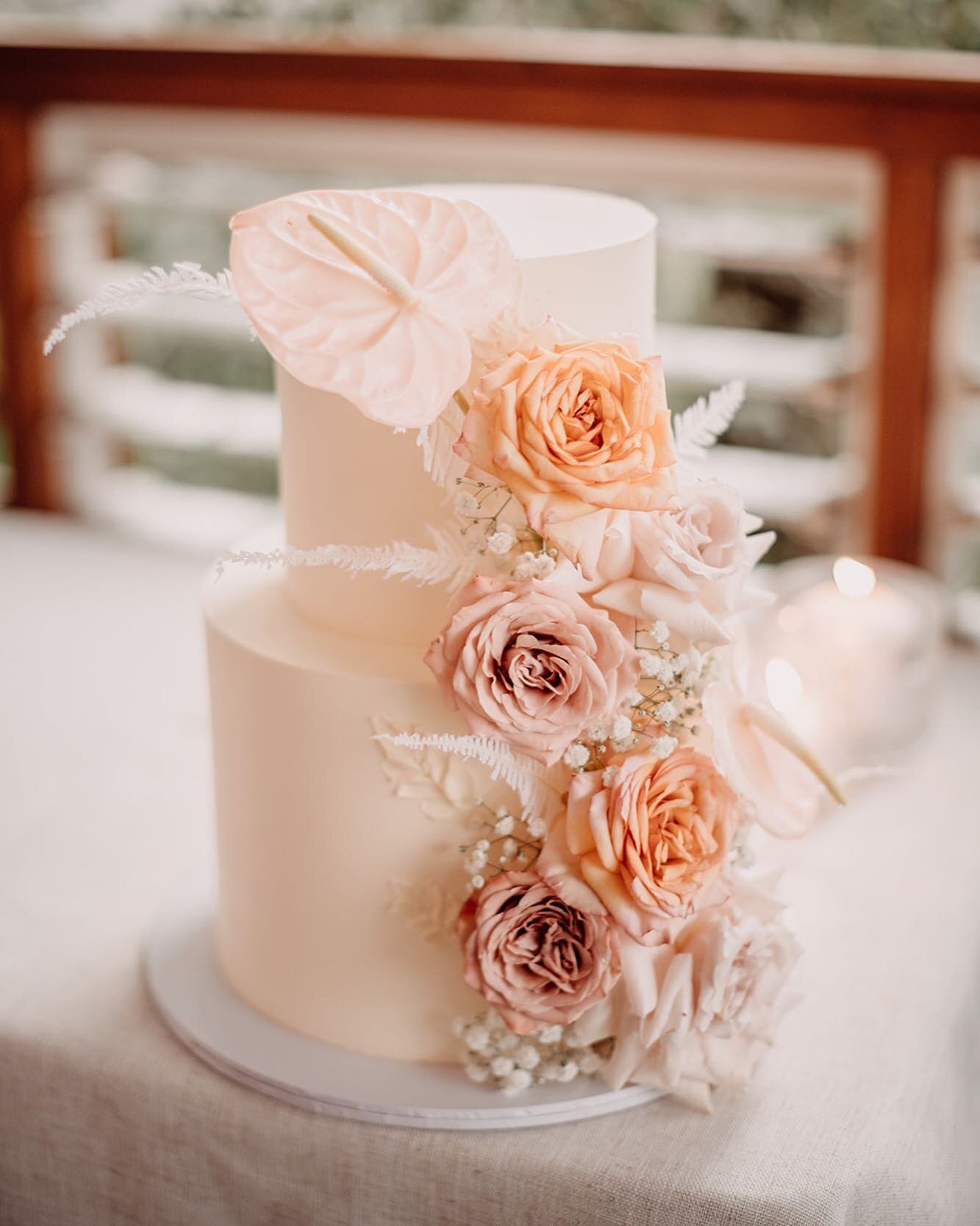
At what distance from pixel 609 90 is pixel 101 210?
2.93ft

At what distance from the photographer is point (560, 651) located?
31.3 inches

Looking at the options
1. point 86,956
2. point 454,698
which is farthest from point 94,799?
point 454,698

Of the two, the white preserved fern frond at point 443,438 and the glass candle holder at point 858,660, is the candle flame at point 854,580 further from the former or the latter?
the white preserved fern frond at point 443,438

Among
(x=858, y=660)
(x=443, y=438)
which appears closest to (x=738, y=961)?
(x=443, y=438)

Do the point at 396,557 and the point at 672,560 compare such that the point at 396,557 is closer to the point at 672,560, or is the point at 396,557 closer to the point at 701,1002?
the point at 672,560

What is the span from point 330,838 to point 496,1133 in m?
0.22

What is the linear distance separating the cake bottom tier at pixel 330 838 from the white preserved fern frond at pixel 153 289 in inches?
9.2

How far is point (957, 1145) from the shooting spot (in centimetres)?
100

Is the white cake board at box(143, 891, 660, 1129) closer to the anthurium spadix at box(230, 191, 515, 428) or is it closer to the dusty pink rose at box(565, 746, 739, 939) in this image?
the dusty pink rose at box(565, 746, 739, 939)

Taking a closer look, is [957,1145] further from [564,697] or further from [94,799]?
[94,799]

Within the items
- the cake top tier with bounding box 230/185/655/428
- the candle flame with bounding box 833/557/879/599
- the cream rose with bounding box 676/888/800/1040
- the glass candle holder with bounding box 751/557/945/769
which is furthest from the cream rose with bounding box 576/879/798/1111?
the candle flame with bounding box 833/557/879/599

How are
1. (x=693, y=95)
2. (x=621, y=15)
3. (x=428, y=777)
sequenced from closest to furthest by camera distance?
(x=428, y=777)
(x=693, y=95)
(x=621, y=15)

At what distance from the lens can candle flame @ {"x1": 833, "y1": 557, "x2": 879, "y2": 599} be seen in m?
1.50

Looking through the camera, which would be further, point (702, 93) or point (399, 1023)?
point (702, 93)
